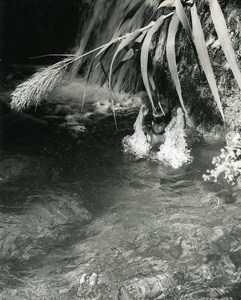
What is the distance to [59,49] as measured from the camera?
2.79 metres

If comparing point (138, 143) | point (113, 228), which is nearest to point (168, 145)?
point (138, 143)

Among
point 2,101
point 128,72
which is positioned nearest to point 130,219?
point 128,72

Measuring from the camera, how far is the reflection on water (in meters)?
1.45

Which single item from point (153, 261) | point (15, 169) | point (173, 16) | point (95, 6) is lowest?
point (153, 261)

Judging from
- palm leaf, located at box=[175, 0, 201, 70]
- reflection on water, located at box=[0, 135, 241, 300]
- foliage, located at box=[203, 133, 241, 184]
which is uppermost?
palm leaf, located at box=[175, 0, 201, 70]

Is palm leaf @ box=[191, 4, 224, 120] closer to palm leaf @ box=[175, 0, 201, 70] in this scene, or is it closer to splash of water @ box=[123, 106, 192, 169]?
palm leaf @ box=[175, 0, 201, 70]

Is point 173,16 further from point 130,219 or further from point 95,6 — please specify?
point 95,6

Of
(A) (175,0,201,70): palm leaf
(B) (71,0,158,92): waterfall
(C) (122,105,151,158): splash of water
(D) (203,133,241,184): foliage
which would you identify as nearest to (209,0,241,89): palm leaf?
(A) (175,0,201,70): palm leaf

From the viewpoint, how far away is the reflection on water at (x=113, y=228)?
4.75ft

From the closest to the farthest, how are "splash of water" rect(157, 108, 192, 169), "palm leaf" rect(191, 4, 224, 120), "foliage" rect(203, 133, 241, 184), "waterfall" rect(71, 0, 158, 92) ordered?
"palm leaf" rect(191, 4, 224, 120) < "foliage" rect(203, 133, 241, 184) < "splash of water" rect(157, 108, 192, 169) < "waterfall" rect(71, 0, 158, 92)

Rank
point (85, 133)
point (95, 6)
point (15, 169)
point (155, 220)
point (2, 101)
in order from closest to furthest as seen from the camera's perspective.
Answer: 1. point (155, 220)
2. point (15, 169)
3. point (85, 133)
4. point (2, 101)
5. point (95, 6)

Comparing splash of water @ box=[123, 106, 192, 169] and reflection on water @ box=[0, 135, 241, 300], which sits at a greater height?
splash of water @ box=[123, 106, 192, 169]

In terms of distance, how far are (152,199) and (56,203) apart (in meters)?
0.42

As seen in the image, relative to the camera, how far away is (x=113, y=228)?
171cm
